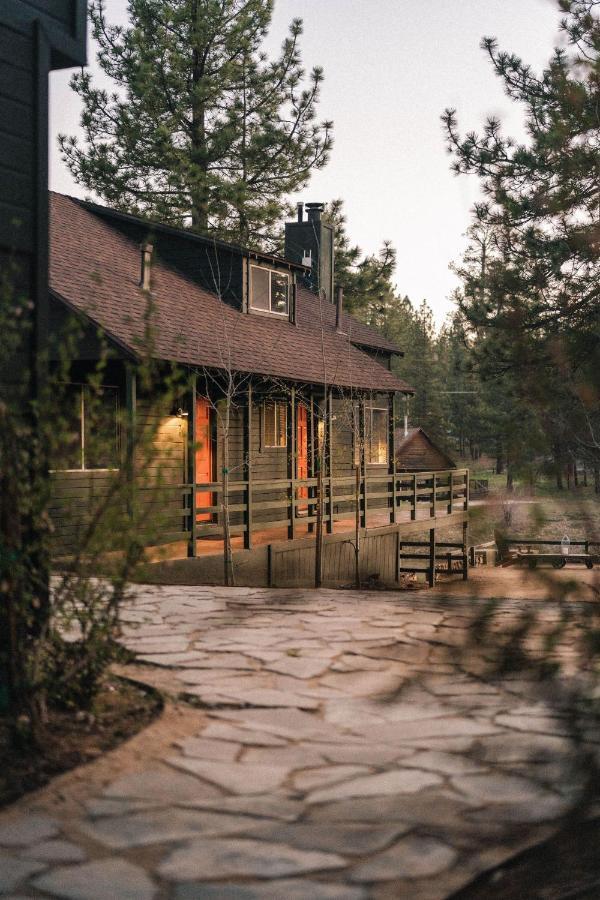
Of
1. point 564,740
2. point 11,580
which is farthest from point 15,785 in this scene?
point 564,740

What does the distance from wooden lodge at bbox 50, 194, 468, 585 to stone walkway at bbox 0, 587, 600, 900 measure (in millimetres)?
7129

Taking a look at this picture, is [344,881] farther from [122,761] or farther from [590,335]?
[590,335]

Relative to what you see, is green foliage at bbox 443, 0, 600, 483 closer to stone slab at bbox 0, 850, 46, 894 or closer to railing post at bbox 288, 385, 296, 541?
stone slab at bbox 0, 850, 46, 894

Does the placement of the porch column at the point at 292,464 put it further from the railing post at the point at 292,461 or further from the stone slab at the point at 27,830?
the stone slab at the point at 27,830

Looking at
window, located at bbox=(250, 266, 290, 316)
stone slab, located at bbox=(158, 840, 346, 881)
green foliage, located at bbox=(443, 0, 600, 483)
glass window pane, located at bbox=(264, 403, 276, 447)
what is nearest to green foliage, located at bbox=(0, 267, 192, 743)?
Result: stone slab, located at bbox=(158, 840, 346, 881)

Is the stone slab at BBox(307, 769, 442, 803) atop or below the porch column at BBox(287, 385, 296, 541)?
below

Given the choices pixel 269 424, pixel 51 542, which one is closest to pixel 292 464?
pixel 269 424

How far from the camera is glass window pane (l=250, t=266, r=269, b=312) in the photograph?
1858 cm

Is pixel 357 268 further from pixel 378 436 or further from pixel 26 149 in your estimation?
pixel 26 149

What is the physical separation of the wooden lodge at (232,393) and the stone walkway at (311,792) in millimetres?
7129

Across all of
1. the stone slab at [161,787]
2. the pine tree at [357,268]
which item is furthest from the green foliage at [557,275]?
the pine tree at [357,268]

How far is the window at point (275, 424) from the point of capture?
61.2ft

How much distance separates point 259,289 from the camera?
61.7 ft

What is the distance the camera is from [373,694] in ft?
6.50
